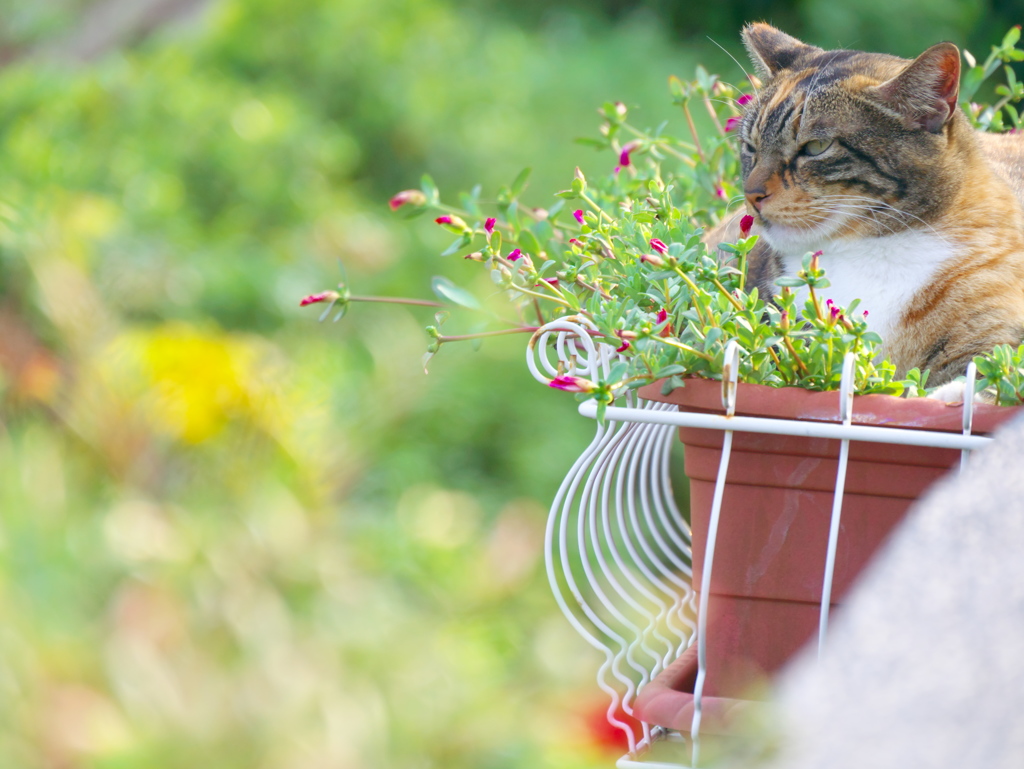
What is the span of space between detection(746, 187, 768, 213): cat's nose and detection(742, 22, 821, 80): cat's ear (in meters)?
0.20

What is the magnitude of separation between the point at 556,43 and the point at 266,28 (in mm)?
1108

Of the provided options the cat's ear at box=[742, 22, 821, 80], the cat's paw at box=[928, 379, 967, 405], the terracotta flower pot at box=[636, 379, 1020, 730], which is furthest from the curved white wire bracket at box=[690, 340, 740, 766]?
the cat's ear at box=[742, 22, 821, 80]

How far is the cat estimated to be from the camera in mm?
947

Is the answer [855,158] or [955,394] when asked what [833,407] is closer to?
[955,394]

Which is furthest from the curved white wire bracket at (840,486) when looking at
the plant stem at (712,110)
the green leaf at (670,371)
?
the plant stem at (712,110)

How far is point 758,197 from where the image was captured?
1.01 meters

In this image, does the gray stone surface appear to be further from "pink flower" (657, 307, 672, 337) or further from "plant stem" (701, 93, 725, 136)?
"plant stem" (701, 93, 725, 136)

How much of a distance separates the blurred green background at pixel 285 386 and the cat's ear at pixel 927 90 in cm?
49

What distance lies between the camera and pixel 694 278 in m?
0.81

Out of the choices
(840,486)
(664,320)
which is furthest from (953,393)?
(664,320)

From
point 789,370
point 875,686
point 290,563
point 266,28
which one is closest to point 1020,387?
point 789,370

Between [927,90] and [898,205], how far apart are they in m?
0.11

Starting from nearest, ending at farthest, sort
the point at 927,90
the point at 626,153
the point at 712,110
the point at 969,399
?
the point at 969,399 → the point at 927,90 → the point at 626,153 → the point at 712,110

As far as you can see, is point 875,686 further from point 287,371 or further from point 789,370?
point 287,371
